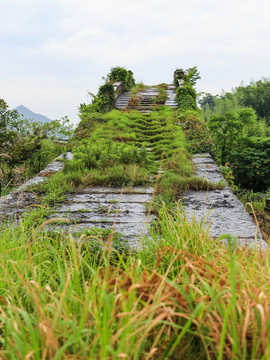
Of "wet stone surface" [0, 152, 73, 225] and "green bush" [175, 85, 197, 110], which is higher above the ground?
"green bush" [175, 85, 197, 110]

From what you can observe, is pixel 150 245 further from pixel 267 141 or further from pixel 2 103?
pixel 267 141

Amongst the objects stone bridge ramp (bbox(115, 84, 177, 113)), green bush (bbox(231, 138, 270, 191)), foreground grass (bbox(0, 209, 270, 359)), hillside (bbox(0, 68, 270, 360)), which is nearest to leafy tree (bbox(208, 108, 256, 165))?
green bush (bbox(231, 138, 270, 191))

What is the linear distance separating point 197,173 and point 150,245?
2243 mm

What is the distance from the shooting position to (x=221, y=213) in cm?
329

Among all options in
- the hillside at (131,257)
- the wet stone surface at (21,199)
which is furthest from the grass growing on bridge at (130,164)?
the wet stone surface at (21,199)

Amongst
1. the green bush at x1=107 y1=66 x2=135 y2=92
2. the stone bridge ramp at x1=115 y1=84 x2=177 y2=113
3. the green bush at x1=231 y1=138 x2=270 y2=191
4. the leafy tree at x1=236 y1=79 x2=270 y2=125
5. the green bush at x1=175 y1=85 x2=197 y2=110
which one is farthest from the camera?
the leafy tree at x1=236 y1=79 x2=270 y2=125

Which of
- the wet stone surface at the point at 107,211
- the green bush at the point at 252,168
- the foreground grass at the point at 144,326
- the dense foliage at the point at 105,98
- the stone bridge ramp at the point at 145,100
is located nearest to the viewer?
the foreground grass at the point at 144,326

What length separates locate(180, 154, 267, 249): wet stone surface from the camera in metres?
2.77

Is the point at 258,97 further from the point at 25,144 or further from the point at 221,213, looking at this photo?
the point at 221,213

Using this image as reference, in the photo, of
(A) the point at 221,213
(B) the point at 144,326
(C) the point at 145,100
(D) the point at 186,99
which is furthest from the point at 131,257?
(C) the point at 145,100

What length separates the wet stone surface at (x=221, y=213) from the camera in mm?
2768

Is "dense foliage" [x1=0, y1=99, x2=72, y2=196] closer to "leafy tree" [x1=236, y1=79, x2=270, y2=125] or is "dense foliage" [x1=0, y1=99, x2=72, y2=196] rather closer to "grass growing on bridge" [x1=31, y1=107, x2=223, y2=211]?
"grass growing on bridge" [x1=31, y1=107, x2=223, y2=211]

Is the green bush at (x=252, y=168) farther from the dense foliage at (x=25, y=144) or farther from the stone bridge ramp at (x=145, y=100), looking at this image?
the dense foliage at (x=25, y=144)

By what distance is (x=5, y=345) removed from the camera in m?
1.21
